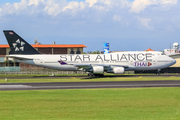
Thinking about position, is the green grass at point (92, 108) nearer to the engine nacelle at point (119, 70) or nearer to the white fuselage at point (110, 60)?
the engine nacelle at point (119, 70)

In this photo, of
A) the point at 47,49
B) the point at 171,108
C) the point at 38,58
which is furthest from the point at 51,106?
the point at 47,49

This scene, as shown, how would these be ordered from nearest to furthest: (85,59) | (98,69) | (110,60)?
(98,69) < (110,60) < (85,59)

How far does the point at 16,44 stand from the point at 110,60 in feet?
64.5

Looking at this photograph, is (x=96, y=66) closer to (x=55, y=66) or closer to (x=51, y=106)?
(x=55, y=66)

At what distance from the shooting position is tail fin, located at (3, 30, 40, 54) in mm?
50062

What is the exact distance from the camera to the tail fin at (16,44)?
5006 cm

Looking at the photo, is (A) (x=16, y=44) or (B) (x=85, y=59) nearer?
(B) (x=85, y=59)

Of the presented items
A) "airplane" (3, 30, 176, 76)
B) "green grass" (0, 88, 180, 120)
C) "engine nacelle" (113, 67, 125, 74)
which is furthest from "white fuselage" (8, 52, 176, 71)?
"green grass" (0, 88, 180, 120)

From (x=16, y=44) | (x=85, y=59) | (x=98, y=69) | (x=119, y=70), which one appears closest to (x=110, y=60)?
(x=119, y=70)

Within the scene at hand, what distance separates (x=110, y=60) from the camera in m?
49.7

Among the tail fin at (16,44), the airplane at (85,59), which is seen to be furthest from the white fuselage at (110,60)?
the tail fin at (16,44)

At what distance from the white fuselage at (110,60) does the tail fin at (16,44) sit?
61.8 inches

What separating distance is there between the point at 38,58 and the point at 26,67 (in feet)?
70.7

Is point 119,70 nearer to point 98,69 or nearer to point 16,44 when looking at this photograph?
point 98,69
